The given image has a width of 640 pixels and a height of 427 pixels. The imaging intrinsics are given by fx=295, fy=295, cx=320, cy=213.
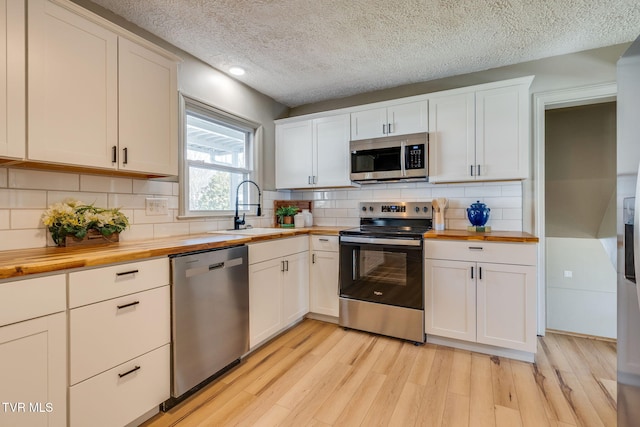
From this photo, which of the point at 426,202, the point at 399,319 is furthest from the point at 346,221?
the point at 399,319

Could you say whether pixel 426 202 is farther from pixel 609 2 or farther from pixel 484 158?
pixel 609 2

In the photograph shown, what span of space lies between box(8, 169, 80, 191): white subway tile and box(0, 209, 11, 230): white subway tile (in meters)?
0.14

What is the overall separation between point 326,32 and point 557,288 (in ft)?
10.4

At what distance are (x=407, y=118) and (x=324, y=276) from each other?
67.6 inches

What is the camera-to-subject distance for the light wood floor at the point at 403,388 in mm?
1604

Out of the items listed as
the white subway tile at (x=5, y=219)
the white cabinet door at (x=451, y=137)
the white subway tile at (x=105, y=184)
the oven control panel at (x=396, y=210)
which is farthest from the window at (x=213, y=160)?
the white cabinet door at (x=451, y=137)

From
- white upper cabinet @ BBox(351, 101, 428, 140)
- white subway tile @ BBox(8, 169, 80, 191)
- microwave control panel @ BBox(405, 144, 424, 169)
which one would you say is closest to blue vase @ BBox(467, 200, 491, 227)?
microwave control panel @ BBox(405, 144, 424, 169)

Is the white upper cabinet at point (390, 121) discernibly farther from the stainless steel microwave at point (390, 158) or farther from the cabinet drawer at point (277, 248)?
the cabinet drawer at point (277, 248)

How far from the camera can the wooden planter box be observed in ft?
5.55

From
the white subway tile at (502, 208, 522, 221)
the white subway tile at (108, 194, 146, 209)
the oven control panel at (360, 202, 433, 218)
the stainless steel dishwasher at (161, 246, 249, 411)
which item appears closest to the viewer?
the stainless steel dishwasher at (161, 246, 249, 411)

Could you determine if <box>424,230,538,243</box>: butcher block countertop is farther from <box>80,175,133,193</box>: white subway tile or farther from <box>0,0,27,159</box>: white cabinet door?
<box>0,0,27,159</box>: white cabinet door

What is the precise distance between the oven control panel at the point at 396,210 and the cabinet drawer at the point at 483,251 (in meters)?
0.60

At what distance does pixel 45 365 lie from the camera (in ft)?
3.86

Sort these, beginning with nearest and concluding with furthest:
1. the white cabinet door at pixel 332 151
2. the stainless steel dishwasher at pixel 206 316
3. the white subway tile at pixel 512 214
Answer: the stainless steel dishwasher at pixel 206 316 < the white subway tile at pixel 512 214 < the white cabinet door at pixel 332 151
